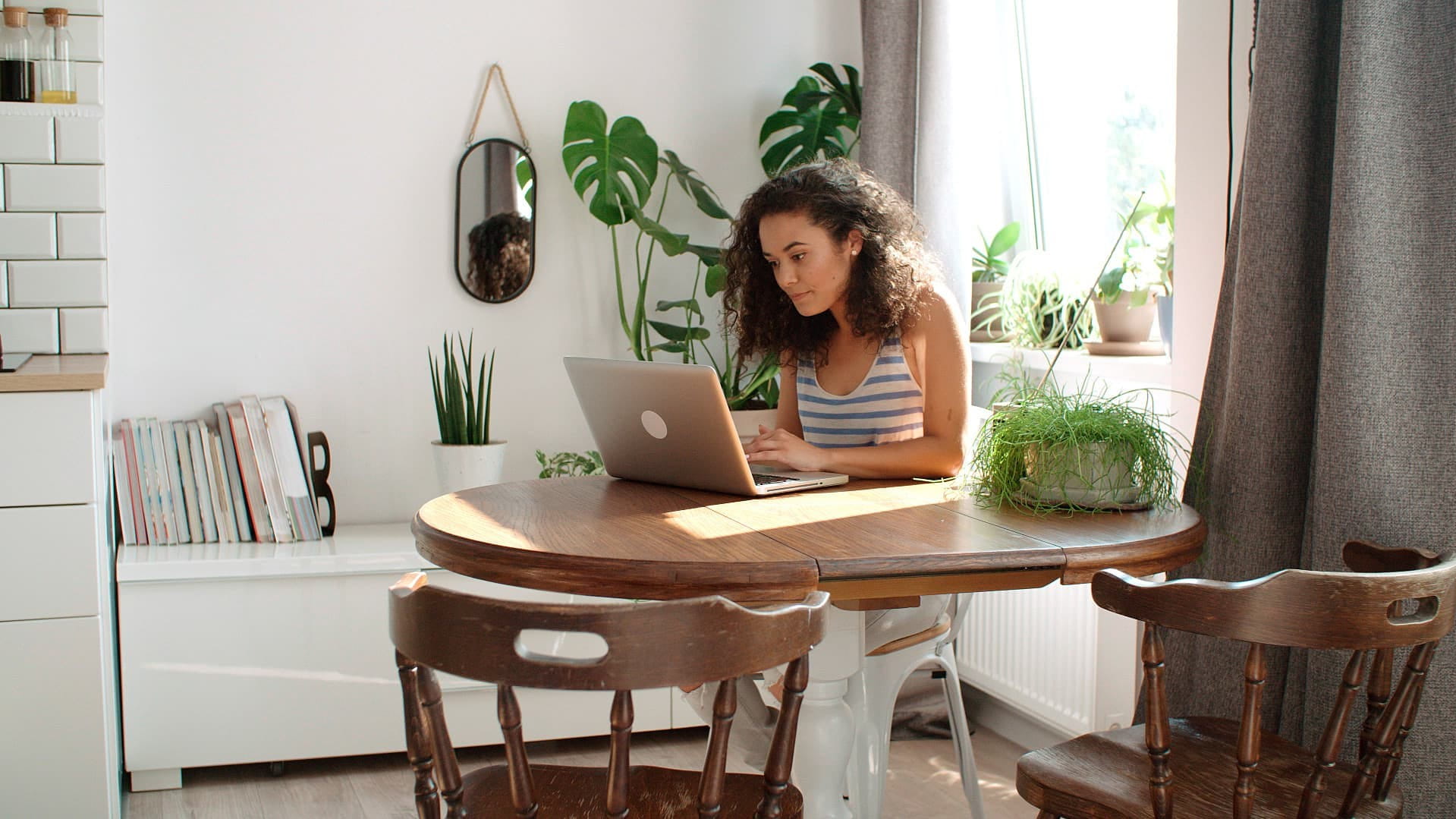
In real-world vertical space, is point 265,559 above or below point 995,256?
below

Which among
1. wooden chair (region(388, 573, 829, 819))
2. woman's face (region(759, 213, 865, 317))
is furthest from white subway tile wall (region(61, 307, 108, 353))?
wooden chair (region(388, 573, 829, 819))

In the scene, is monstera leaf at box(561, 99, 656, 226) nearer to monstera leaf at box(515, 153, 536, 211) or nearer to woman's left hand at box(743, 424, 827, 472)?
monstera leaf at box(515, 153, 536, 211)

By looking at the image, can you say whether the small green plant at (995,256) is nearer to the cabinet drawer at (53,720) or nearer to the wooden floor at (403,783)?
the wooden floor at (403,783)

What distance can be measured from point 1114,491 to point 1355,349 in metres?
0.37

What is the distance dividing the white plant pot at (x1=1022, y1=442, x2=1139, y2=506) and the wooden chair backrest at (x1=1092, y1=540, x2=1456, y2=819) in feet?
1.15

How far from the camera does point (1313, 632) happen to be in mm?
1285

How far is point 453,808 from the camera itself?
1324mm

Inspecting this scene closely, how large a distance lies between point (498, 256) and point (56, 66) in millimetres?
1107

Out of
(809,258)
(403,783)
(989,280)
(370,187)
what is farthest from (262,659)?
(989,280)

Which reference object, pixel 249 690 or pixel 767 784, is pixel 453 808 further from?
pixel 249 690

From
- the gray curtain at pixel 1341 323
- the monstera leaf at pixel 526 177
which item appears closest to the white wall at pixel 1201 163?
the gray curtain at pixel 1341 323

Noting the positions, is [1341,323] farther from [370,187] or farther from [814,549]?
[370,187]

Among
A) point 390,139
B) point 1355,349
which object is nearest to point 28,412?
point 390,139

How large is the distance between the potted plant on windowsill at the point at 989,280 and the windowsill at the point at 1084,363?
0.17 feet
